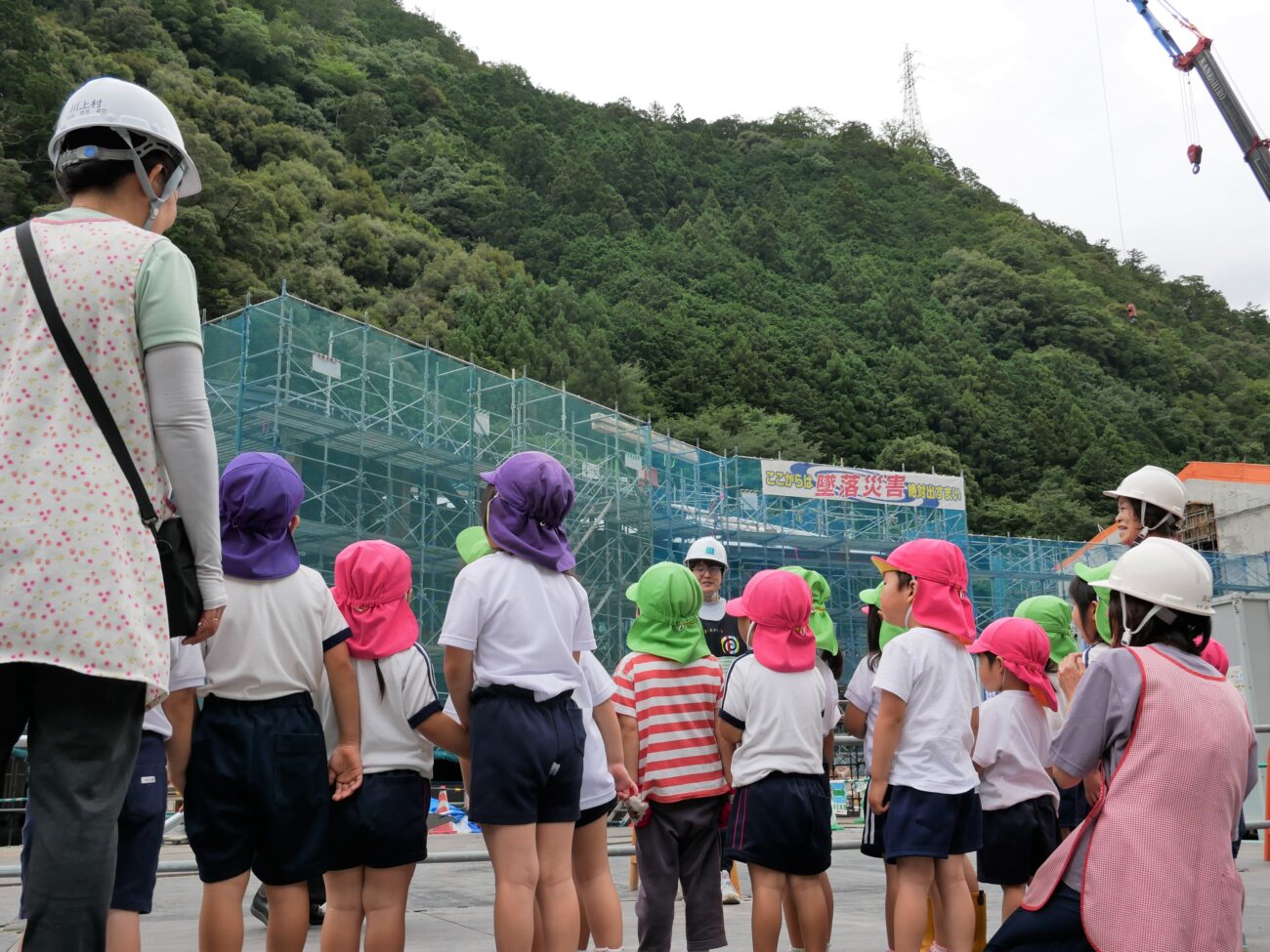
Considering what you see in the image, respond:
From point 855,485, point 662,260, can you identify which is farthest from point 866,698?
point 662,260

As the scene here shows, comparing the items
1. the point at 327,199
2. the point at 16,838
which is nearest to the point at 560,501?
the point at 16,838

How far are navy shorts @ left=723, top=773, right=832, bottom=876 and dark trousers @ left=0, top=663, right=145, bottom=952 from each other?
2.44 metres

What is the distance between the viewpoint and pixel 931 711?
392 cm

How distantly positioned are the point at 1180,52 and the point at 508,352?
2384 cm

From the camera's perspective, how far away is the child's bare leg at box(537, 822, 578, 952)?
320 centimetres

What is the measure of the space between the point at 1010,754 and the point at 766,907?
111 centimetres

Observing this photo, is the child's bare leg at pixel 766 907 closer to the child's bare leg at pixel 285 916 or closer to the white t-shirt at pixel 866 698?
the white t-shirt at pixel 866 698

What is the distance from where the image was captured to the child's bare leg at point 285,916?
2971mm

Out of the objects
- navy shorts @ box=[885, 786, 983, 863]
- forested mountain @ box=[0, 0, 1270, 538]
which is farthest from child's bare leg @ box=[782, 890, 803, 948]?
forested mountain @ box=[0, 0, 1270, 538]

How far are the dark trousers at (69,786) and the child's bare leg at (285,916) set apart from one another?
3.89 ft

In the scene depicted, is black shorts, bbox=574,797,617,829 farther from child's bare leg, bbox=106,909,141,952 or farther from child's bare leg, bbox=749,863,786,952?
child's bare leg, bbox=106,909,141,952

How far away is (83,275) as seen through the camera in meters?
1.99

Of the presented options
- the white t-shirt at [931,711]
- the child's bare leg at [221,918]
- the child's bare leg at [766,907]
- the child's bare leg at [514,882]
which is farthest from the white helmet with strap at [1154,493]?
the child's bare leg at [221,918]

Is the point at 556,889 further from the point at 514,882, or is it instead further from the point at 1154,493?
the point at 1154,493
